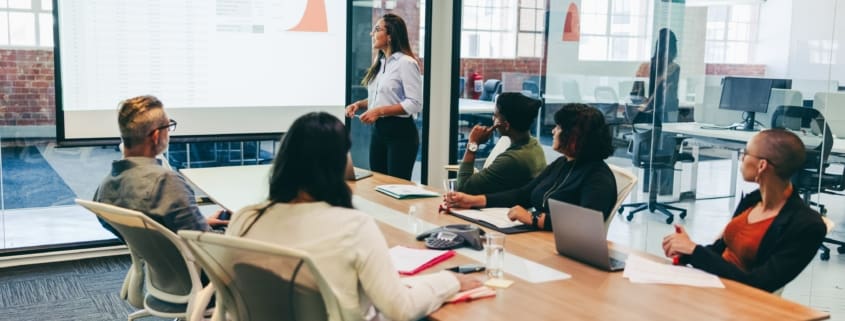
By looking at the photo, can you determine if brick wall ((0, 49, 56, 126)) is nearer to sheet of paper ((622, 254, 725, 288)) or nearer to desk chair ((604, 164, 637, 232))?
desk chair ((604, 164, 637, 232))

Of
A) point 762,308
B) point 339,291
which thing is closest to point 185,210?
point 339,291

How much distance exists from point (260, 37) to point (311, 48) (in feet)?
1.23

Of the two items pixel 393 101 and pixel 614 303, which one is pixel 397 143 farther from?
pixel 614 303

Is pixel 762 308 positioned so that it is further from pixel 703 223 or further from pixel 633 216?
pixel 633 216

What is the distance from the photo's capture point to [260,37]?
528 cm

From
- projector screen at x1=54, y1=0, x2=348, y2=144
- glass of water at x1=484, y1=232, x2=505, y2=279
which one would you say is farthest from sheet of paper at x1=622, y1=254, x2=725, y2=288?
projector screen at x1=54, y1=0, x2=348, y2=144

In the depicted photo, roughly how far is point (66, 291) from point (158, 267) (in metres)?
1.96

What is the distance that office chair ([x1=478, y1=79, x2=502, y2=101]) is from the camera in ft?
19.4

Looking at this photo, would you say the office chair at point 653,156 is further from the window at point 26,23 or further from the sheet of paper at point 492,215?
the window at point 26,23

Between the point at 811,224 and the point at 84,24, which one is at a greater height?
the point at 84,24

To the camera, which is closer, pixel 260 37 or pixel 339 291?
pixel 339 291

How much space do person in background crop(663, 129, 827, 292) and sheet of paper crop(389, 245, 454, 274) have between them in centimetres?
70

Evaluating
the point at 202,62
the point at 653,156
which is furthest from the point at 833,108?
the point at 202,62

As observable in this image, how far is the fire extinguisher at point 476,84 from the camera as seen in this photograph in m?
6.11
